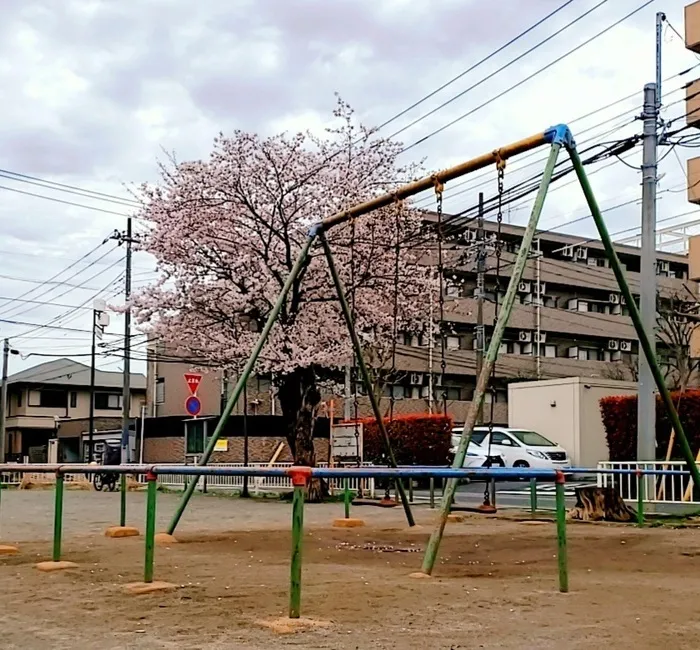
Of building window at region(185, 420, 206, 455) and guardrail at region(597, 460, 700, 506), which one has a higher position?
building window at region(185, 420, 206, 455)

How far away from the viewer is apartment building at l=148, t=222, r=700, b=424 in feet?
137

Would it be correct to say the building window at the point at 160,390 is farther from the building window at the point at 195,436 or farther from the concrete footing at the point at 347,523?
the concrete footing at the point at 347,523

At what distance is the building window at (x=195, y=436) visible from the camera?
931 inches

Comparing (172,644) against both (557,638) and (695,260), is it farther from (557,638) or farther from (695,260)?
(695,260)

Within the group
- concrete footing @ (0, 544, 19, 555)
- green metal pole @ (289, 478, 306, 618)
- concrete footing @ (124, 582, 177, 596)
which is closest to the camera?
green metal pole @ (289, 478, 306, 618)

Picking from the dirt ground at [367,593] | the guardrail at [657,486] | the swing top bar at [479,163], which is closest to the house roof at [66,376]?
the guardrail at [657,486]

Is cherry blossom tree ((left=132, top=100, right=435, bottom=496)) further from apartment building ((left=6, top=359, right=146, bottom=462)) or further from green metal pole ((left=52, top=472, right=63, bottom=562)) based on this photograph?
apartment building ((left=6, top=359, right=146, bottom=462))

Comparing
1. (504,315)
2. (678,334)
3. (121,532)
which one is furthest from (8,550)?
(678,334)

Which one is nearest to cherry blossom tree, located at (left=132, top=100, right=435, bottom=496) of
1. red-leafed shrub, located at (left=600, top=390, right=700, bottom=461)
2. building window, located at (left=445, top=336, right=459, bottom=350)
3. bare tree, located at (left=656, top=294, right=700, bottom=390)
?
red-leafed shrub, located at (left=600, top=390, right=700, bottom=461)

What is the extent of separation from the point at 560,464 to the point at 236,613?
834 inches

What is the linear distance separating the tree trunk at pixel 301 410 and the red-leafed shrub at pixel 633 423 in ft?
19.3

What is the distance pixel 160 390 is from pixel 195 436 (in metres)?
22.6

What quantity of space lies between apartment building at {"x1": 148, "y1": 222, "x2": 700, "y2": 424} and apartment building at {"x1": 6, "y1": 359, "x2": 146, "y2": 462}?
34.6 feet

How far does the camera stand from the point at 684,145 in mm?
13984
